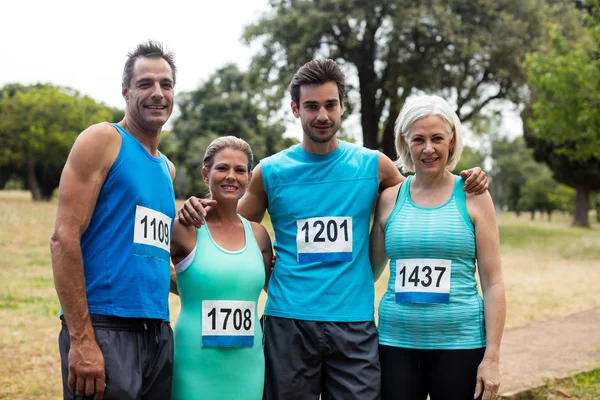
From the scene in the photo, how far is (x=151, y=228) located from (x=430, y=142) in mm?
1269

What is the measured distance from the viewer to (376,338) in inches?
119

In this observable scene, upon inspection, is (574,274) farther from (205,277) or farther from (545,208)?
(545,208)

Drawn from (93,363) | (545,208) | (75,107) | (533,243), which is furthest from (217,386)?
(545,208)

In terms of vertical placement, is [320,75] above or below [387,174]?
above

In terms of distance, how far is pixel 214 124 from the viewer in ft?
134

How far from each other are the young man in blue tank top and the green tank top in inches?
6.5

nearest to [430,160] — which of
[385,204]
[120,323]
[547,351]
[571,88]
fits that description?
[385,204]

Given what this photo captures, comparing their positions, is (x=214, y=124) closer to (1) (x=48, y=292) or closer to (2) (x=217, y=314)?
(1) (x=48, y=292)

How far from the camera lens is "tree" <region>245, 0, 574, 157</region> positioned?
802 inches

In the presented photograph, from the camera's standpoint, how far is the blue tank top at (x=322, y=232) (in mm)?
3036

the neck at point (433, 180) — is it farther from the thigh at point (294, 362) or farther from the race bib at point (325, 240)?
the thigh at point (294, 362)

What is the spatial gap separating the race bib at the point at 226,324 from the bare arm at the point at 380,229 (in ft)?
2.32

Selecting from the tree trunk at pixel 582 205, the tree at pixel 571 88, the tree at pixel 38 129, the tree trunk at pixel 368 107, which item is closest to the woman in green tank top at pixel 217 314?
the tree at pixel 571 88

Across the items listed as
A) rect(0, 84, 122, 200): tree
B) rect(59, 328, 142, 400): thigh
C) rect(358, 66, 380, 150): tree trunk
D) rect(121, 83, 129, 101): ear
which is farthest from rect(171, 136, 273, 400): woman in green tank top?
rect(0, 84, 122, 200): tree
